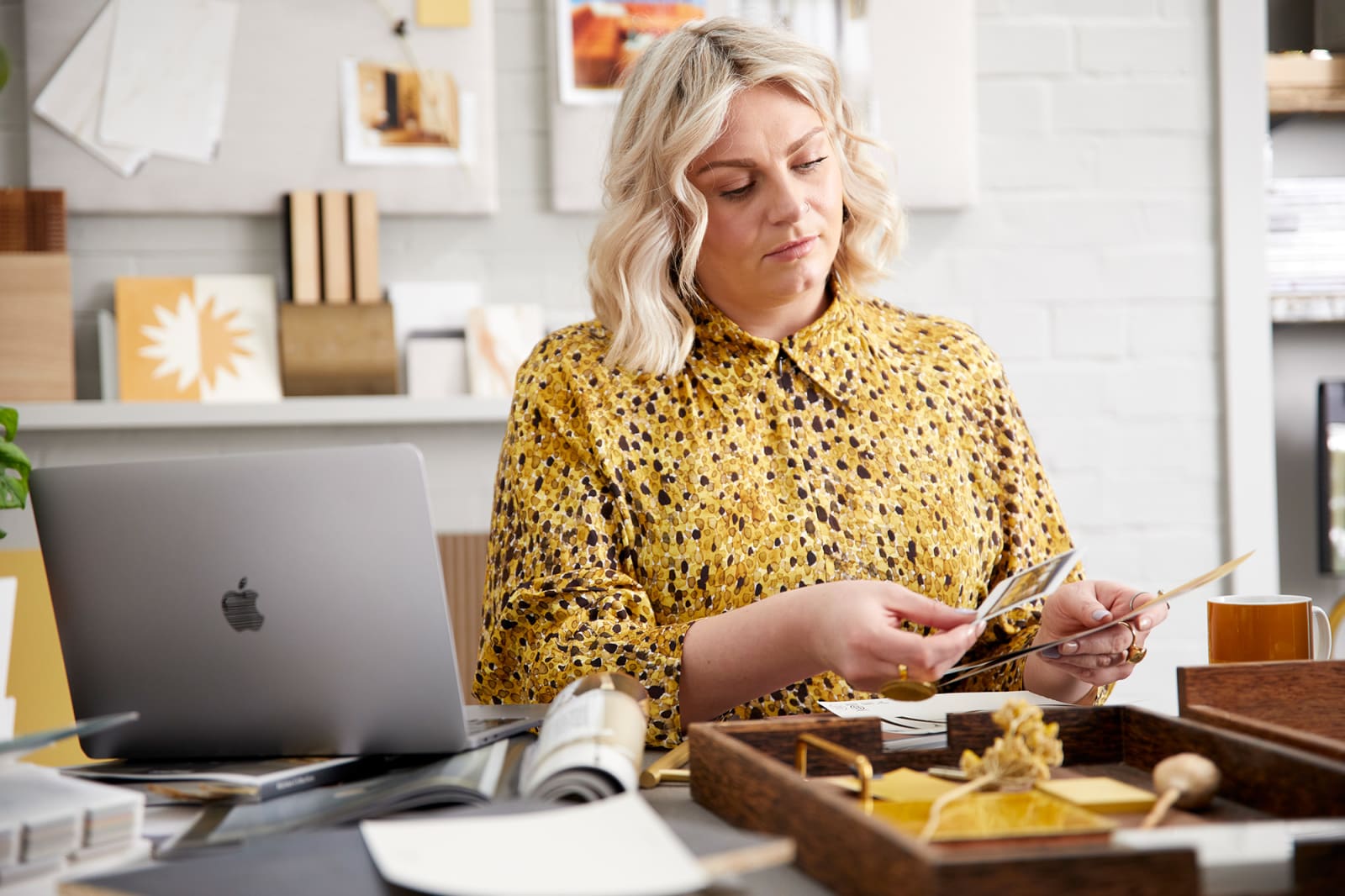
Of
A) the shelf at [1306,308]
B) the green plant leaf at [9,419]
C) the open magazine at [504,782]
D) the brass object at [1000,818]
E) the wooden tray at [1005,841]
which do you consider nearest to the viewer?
the wooden tray at [1005,841]

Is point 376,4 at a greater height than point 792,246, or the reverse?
point 376,4

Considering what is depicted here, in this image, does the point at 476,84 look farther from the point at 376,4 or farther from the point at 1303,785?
the point at 1303,785

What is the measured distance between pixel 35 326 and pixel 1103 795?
2.10 meters

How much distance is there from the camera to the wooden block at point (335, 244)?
2275 mm

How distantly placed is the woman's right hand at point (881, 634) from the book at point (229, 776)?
0.38 meters

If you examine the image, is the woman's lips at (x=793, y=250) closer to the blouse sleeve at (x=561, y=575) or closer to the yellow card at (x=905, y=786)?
the blouse sleeve at (x=561, y=575)

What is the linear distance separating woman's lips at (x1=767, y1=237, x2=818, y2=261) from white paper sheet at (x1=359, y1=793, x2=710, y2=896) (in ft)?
2.86

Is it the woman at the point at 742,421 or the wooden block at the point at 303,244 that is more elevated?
the wooden block at the point at 303,244

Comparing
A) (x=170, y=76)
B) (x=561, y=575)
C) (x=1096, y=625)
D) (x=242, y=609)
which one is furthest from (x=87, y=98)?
(x=1096, y=625)

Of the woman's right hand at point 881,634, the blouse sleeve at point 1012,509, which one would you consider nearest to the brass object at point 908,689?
the woman's right hand at point 881,634

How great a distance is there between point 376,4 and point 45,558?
1651 mm

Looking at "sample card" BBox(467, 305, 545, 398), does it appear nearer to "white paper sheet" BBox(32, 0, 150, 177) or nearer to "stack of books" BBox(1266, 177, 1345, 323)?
"white paper sheet" BBox(32, 0, 150, 177)

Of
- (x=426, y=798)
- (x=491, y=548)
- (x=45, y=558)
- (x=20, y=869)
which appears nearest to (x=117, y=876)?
(x=20, y=869)

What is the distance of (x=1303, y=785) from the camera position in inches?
26.6
